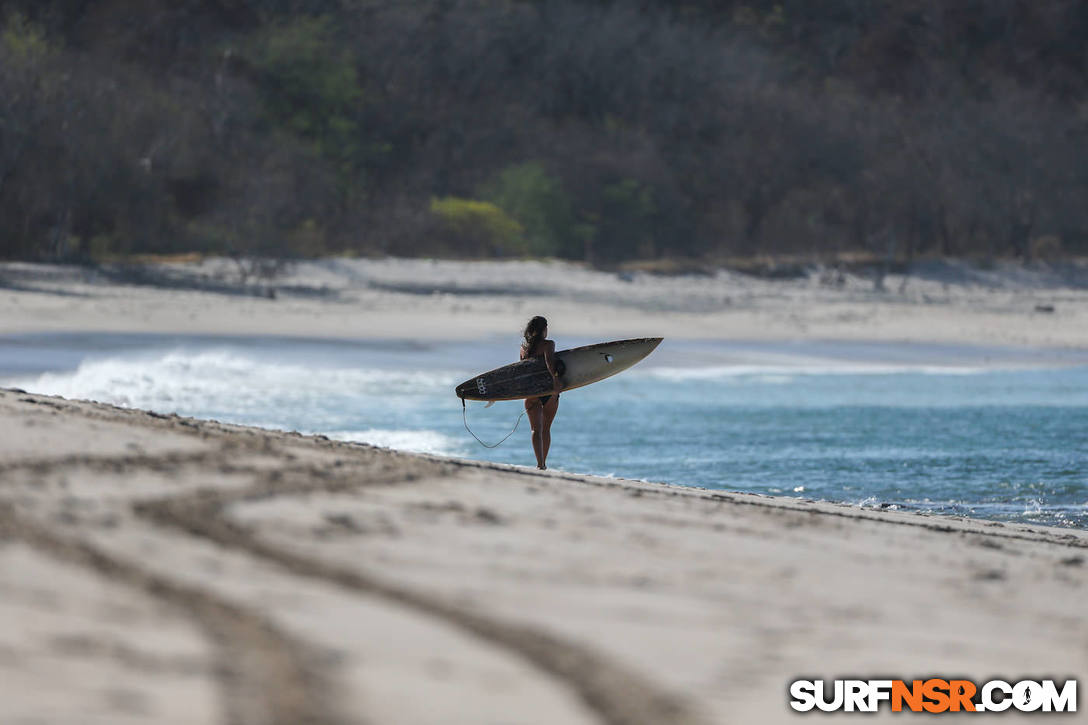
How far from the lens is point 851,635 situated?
4.78m

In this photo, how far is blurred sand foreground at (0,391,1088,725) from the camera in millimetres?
3947

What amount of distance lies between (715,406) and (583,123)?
149 feet

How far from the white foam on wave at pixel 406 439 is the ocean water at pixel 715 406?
0.04 meters

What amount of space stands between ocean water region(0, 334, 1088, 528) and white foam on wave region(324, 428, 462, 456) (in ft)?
0.15

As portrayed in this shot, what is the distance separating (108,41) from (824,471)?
4950 cm

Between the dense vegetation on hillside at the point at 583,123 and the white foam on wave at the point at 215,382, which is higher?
the dense vegetation on hillside at the point at 583,123

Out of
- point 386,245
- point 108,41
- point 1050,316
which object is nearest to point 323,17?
point 108,41

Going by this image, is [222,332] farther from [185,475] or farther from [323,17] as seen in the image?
[323,17]

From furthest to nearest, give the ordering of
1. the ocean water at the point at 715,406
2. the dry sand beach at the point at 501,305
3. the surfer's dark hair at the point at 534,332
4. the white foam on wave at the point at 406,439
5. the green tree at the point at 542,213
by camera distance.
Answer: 1. the green tree at the point at 542,213
2. the dry sand beach at the point at 501,305
3. the white foam on wave at the point at 406,439
4. the ocean water at the point at 715,406
5. the surfer's dark hair at the point at 534,332

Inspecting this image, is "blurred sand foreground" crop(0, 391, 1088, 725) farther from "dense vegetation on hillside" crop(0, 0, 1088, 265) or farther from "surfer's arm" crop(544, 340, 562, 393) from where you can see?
"dense vegetation on hillside" crop(0, 0, 1088, 265)

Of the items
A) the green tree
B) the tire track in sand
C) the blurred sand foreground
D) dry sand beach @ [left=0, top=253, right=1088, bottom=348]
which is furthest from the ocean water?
the green tree

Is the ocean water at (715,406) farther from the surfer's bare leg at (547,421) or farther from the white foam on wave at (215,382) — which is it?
the surfer's bare leg at (547,421)

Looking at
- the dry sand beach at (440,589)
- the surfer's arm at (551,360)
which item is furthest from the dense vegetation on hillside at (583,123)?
the dry sand beach at (440,589)

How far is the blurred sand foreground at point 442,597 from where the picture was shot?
155 inches
